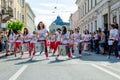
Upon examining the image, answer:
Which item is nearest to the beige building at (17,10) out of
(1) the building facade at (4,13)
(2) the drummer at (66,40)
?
(1) the building facade at (4,13)

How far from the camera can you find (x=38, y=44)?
19359 millimetres

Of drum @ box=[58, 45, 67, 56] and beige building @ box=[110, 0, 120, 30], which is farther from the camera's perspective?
beige building @ box=[110, 0, 120, 30]

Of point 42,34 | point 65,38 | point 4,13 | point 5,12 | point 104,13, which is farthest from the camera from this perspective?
point 5,12

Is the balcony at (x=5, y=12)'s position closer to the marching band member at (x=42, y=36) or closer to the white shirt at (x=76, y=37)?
Result: the white shirt at (x=76, y=37)

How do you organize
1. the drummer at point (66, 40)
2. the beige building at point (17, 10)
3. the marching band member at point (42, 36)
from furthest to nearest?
1. the beige building at point (17, 10)
2. the drummer at point (66, 40)
3. the marching band member at point (42, 36)

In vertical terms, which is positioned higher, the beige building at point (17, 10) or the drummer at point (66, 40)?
the beige building at point (17, 10)

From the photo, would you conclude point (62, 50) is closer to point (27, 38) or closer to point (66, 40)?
point (66, 40)

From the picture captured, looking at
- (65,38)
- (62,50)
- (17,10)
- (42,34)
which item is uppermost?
(17,10)

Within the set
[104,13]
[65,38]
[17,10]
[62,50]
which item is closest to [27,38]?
[65,38]

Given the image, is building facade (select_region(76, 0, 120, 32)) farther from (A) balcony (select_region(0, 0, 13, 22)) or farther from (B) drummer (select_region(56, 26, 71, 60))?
Result: (B) drummer (select_region(56, 26, 71, 60))

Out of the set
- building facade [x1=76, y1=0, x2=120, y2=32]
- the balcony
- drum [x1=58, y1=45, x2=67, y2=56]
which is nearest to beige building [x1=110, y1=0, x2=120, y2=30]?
building facade [x1=76, y1=0, x2=120, y2=32]

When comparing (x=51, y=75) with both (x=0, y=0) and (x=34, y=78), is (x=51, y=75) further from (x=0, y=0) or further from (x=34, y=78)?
(x=0, y=0)

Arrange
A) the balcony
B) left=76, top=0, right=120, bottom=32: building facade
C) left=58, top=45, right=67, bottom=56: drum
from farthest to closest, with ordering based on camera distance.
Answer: the balcony < left=76, top=0, right=120, bottom=32: building facade < left=58, top=45, right=67, bottom=56: drum

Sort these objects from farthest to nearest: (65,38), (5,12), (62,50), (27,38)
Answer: (5,12)
(27,38)
(65,38)
(62,50)
